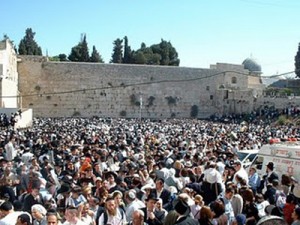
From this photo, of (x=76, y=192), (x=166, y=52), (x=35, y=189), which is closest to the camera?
(x=76, y=192)

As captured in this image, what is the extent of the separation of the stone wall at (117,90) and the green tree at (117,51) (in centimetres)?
1014

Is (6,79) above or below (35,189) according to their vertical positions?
above

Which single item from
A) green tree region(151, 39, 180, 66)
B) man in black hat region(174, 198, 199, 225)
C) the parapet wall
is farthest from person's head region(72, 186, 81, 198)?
green tree region(151, 39, 180, 66)

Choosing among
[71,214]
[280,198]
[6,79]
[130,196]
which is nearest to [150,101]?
[6,79]

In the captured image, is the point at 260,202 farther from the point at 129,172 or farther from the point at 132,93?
the point at 132,93

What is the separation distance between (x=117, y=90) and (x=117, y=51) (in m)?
11.5

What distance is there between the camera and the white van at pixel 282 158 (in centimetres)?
917

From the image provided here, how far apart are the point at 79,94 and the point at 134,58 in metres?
12.2

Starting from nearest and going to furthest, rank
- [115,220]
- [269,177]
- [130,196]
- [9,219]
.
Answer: [9,219]
[115,220]
[130,196]
[269,177]

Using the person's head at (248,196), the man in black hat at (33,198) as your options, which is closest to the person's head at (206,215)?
the person's head at (248,196)

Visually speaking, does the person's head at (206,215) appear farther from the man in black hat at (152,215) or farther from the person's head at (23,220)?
the person's head at (23,220)

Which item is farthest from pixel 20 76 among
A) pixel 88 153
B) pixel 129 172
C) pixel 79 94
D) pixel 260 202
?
pixel 260 202

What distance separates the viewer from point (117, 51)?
5275cm

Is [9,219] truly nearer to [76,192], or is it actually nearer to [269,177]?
[76,192]
